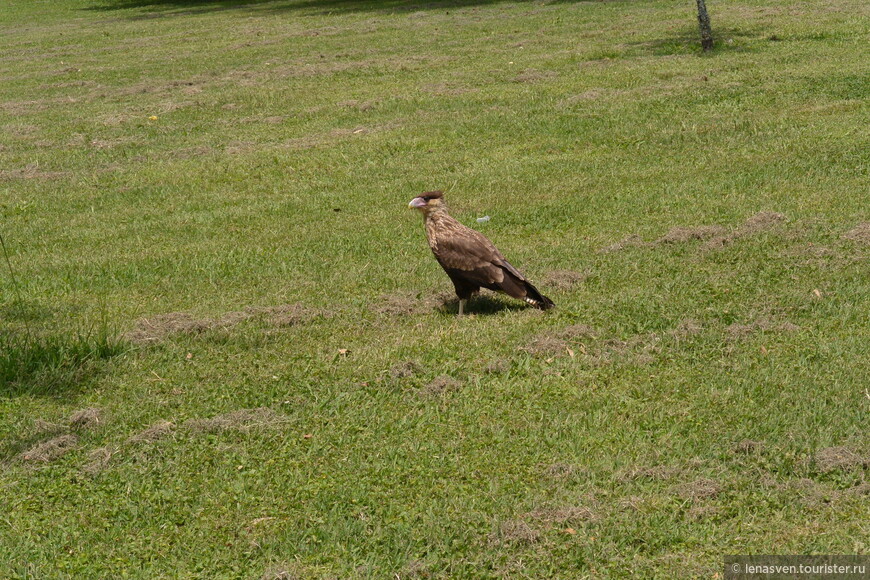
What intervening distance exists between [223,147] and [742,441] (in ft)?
36.8

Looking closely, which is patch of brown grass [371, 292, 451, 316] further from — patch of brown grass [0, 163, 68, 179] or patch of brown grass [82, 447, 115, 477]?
patch of brown grass [0, 163, 68, 179]

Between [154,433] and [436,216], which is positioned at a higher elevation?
[436,216]

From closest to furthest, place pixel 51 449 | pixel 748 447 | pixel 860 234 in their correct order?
pixel 748 447 < pixel 51 449 < pixel 860 234

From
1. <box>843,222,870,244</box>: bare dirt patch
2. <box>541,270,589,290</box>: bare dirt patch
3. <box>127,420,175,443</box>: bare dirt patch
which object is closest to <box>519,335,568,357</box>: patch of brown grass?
<box>541,270,589,290</box>: bare dirt patch

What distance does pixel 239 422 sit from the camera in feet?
22.0

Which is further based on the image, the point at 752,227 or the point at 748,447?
the point at 752,227

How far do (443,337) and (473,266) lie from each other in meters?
0.71

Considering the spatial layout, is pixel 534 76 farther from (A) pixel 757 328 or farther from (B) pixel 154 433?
(B) pixel 154 433

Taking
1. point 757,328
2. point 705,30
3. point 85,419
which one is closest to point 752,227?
point 757,328

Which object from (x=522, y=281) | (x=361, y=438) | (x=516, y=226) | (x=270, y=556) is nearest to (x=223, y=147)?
(x=516, y=226)

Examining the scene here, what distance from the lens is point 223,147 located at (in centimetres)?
1562

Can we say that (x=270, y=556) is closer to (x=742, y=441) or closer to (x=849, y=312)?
(x=742, y=441)

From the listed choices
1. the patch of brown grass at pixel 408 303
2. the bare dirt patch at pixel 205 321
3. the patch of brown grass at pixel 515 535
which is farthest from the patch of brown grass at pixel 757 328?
the bare dirt patch at pixel 205 321

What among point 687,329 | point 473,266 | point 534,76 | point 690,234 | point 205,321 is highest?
point 534,76
